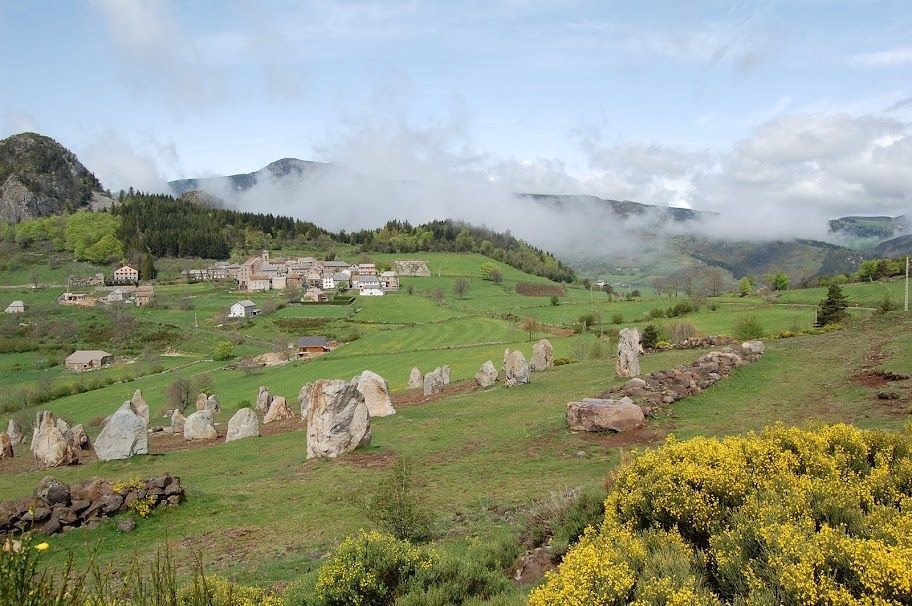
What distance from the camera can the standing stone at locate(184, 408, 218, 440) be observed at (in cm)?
3288

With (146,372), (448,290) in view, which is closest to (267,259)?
(448,290)

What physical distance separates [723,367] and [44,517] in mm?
30235

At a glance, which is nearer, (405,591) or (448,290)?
(405,591)

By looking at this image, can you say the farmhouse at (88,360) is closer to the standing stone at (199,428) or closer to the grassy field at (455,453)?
the grassy field at (455,453)

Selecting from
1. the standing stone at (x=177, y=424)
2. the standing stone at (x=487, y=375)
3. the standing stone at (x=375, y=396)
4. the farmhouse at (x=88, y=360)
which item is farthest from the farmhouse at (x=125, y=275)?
the standing stone at (x=375, y=396)

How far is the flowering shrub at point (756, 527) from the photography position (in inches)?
238

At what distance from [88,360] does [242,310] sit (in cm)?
3404

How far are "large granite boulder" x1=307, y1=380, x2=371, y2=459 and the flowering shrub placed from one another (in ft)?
50.7

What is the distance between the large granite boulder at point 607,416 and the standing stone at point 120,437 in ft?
69.8

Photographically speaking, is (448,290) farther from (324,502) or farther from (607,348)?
(324,502)

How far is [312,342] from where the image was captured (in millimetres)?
87312

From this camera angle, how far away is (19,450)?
3509cm

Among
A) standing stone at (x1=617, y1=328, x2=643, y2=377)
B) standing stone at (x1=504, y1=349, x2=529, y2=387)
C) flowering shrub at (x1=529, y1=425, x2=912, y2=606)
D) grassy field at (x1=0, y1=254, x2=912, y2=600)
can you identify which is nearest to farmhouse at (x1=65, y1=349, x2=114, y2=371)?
grassy field at (x1=0, y1=254, x2=912, y2=600)

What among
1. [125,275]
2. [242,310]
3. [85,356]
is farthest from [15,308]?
[242,310]
